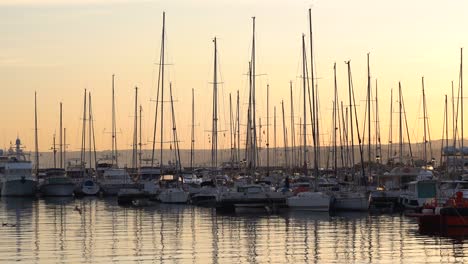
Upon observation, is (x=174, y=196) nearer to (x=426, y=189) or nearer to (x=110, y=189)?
(x=110, y=189)

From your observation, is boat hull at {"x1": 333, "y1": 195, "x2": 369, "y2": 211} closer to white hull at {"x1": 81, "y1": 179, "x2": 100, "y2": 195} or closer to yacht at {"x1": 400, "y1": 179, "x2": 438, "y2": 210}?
yacht at {"x1": 400, "y1": 179, "x2": 438, "y2": 210}

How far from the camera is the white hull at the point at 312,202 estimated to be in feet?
226

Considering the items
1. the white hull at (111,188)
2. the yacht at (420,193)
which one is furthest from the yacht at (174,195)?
the yacht at (420,193)

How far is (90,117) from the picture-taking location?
11294cm

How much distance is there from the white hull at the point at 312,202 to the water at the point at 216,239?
3.06 feet

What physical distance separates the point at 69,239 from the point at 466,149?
6316cm

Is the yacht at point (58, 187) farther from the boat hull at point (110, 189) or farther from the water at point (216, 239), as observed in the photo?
the water at point (216, 239)

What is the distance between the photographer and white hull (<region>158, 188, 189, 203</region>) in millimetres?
83062

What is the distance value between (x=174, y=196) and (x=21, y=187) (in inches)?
935

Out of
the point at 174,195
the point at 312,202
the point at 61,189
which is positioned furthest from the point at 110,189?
the point at 312,202

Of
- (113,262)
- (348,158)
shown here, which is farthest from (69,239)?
(348,158)

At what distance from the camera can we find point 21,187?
101938mm

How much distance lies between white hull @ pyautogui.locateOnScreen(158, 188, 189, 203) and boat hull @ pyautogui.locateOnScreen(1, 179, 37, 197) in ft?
70.7

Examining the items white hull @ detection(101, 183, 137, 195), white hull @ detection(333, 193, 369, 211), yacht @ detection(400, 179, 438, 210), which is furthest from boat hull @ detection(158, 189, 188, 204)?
yacht @ detection(400, 179, 438, 210)
